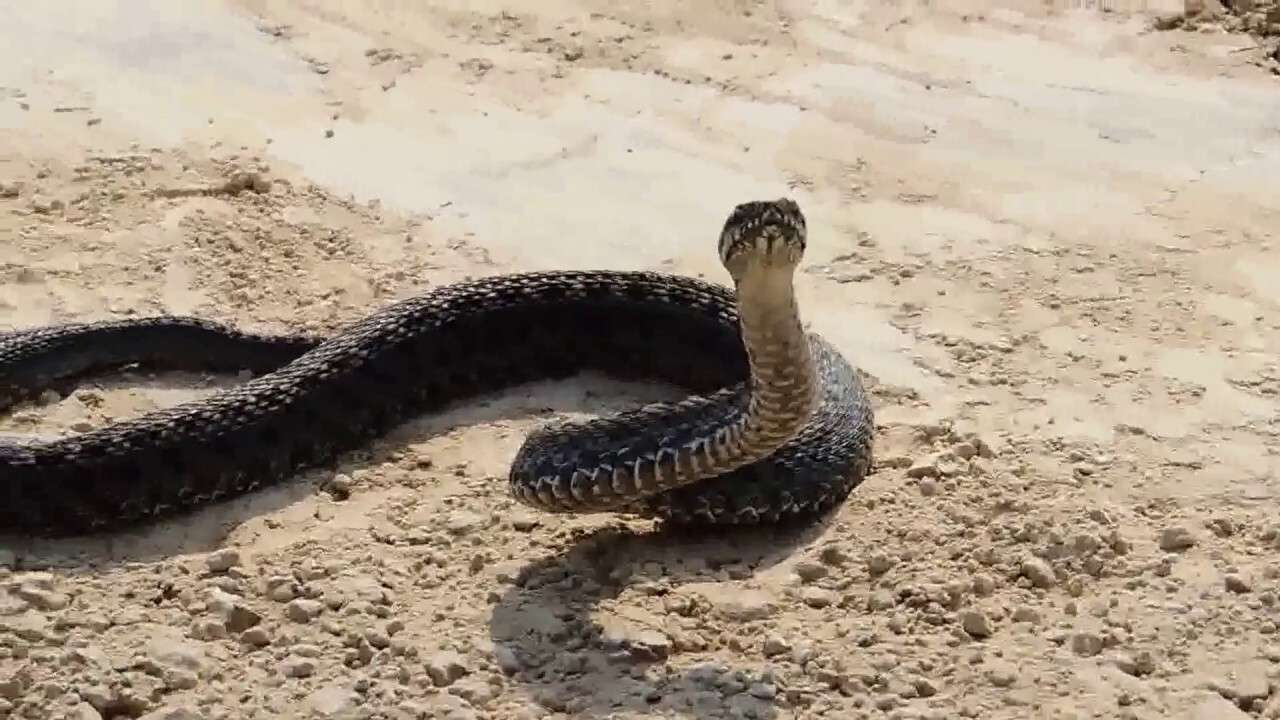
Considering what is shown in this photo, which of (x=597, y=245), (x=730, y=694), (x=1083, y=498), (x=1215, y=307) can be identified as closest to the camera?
(x=730, y=694)

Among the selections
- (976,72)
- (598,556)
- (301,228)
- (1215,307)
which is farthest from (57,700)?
(976,72)

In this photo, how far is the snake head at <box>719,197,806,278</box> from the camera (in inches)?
201

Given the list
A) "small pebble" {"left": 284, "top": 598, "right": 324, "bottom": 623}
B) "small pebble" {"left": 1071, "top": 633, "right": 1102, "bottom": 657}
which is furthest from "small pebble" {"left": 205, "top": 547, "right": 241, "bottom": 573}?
"small pebble" {"left": 1071, "top": 633, "right": 1102, "bottom": 657}

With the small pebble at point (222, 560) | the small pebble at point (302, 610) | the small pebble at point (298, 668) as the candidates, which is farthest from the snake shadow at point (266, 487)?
the small pebble at point (298, 668)

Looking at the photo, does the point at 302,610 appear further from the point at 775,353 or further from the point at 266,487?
the point at 775,353

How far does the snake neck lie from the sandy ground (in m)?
0.71

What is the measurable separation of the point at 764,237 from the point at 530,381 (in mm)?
2650

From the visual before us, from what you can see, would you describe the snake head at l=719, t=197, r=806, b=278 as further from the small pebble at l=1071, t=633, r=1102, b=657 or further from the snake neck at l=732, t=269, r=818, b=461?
the small pebble at l=1071, t=633, r=1102, b=657

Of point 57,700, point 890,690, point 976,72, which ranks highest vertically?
point 976,72

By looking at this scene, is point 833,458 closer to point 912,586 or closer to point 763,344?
point 912,586

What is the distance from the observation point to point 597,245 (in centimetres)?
879

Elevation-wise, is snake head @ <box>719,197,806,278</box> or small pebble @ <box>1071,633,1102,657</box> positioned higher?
snake head @ <box>719,197,806,278</box>

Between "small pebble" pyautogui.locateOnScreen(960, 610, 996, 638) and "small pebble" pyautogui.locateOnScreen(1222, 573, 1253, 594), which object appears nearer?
"small pebble" pyautogui.locateOnScreen(960, 610, 996, 638)

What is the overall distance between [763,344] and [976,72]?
599 centimetres
